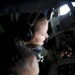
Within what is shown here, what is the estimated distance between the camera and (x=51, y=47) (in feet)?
4.62

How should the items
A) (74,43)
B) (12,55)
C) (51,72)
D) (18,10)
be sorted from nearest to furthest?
(18,10) < (12,55) < (51,72) < (74,43)

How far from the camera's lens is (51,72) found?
3.22ft

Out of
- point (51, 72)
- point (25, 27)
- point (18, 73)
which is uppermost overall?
point (25, 27)

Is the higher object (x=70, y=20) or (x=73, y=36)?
(x=70, y=20)

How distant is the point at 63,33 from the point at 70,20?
0.12 meters

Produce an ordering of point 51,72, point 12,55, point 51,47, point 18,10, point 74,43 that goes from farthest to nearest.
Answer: point 51,47 < point 74,43 < point 51,72 < point 12,55 < point 18,10

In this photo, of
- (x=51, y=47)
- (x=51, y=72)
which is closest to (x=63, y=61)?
(x=51, y=72)

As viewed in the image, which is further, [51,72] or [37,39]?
[37,39]

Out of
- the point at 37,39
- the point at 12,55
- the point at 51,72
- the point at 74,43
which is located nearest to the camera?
the point at 12,55

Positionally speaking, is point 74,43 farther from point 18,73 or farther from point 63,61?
point 18,73

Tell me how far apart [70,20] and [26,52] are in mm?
756

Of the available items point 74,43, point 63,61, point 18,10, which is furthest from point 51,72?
point 18,10

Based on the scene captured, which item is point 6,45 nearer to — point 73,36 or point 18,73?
point 18,73

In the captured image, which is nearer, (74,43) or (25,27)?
(25,27)
